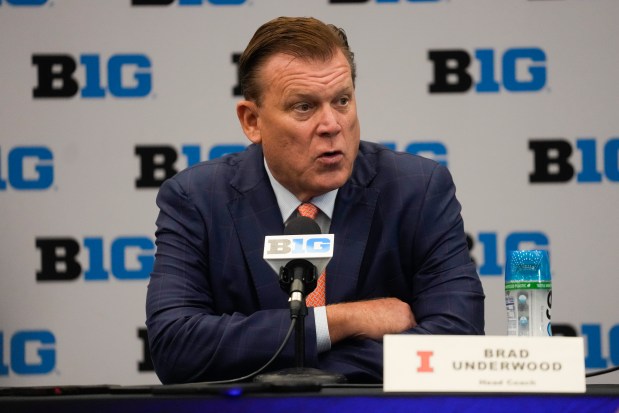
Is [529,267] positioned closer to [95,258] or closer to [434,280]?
[434,280]

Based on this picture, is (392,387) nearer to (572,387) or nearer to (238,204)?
(572,387)

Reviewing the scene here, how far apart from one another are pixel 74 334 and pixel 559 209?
6.36ft

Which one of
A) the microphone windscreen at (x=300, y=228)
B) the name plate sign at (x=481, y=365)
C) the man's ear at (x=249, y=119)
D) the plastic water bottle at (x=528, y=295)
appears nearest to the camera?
the name plate sign at (x=481, y=365)

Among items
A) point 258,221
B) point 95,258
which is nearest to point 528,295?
point 258,221

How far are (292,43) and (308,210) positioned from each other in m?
0.45

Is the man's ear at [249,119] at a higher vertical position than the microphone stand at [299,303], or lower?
higher

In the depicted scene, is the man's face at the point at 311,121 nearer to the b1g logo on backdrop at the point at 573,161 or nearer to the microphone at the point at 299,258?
the microphone at the point at 299,258

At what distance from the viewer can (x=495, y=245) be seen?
3861mm

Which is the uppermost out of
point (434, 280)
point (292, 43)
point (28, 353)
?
point (292, 43)

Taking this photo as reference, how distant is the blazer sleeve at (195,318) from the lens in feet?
7.77

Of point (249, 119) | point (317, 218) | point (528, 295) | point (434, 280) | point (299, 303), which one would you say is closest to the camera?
point (299, 303)

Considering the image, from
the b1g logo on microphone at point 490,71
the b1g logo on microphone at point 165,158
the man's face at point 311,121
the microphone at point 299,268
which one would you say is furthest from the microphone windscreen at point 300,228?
the b1g logo on microphone at point 490,71

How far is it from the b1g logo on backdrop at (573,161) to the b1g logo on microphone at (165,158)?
1.15 meters

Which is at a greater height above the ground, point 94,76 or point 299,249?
point 94,76
